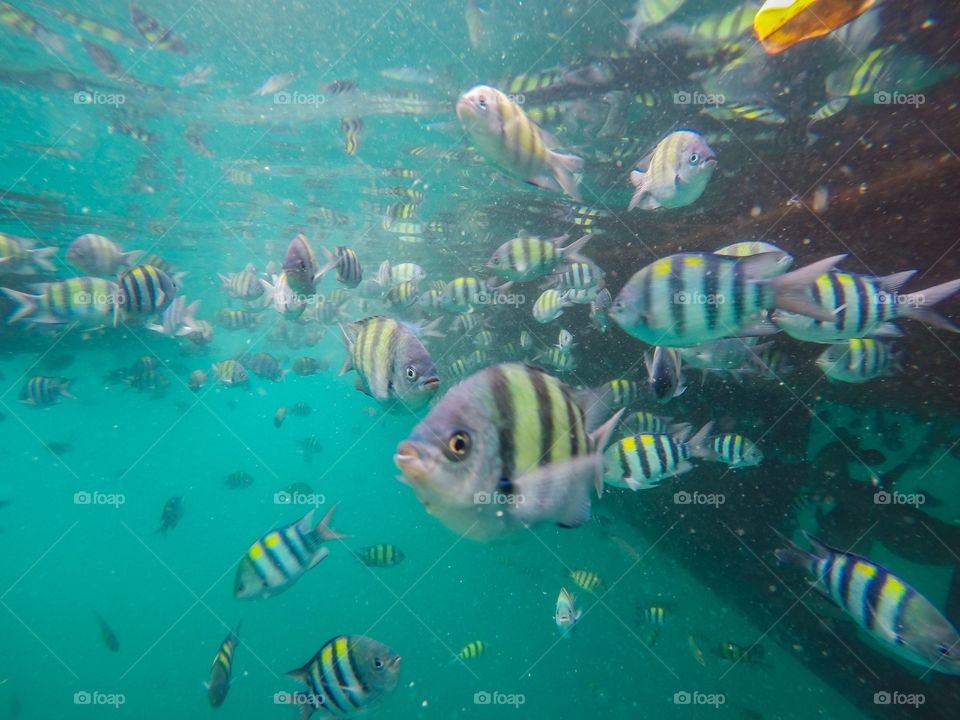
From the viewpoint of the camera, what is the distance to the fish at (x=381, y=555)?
7.90 m

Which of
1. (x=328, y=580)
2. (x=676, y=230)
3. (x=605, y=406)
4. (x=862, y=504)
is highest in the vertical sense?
(x=676, y=230)

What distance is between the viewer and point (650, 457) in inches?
165

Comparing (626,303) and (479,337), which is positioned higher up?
(626,303)

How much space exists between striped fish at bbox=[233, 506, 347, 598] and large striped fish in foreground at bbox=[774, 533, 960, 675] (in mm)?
4104

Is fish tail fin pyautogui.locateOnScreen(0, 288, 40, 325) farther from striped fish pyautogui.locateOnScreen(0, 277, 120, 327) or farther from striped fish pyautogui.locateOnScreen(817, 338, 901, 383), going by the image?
striped fish pyautogui.locateOnScreen(817, 338, 901, 383)

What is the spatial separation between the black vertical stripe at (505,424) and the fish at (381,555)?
272 inches

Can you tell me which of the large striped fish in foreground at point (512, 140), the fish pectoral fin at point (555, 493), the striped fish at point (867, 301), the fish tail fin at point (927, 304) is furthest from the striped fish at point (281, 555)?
the fish tail fin at point (927, 304)

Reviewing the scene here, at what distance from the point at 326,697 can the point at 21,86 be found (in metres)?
14.3

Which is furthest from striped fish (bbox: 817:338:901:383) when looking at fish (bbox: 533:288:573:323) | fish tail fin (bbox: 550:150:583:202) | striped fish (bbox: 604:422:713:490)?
fish tail fin (bbox: 550:150:583:202)

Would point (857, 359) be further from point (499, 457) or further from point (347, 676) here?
point (347, 676)

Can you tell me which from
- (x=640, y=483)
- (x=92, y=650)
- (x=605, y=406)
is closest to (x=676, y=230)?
(x=640, y=483)

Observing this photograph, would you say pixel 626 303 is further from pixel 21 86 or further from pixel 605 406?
pixel 21 86

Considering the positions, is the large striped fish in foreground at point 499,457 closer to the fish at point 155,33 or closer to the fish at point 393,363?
the fish at point 393,363

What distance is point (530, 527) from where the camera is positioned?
1.86m
